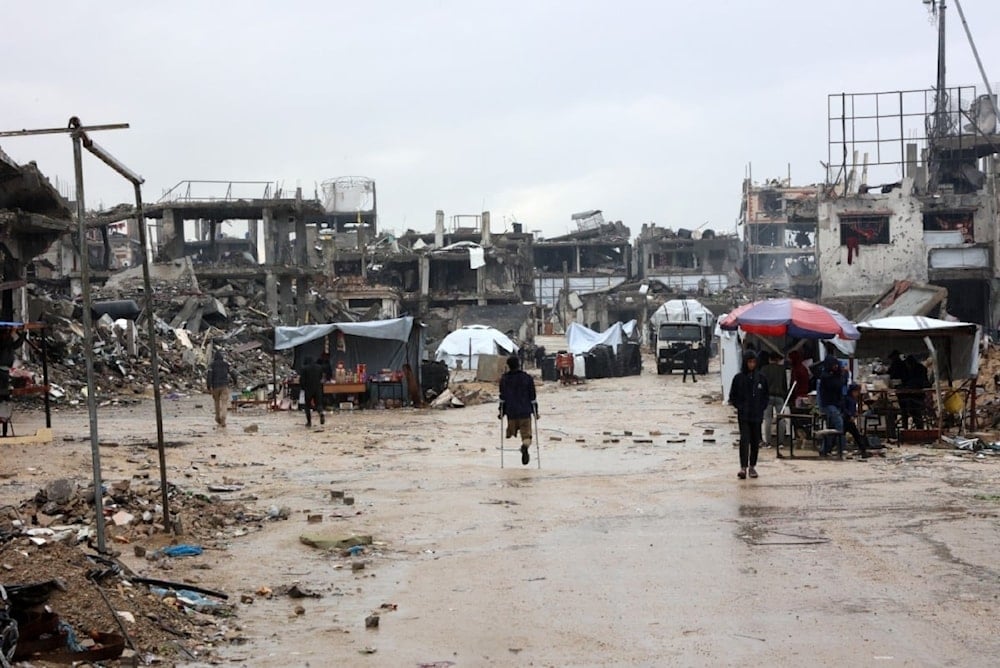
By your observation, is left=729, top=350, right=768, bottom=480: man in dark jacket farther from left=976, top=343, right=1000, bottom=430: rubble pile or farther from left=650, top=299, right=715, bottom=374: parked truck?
left=650, top=299, right=715, bottom=374: parked truck

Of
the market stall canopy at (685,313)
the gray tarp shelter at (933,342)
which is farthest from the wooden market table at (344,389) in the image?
the market stall canopy at (685,313)

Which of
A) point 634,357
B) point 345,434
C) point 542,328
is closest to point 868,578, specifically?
point 345,434

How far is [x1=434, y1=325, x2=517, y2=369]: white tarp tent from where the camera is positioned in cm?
4797

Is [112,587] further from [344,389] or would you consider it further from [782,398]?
[344,389]

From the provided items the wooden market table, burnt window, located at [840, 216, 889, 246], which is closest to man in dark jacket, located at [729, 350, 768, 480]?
the wooden market table

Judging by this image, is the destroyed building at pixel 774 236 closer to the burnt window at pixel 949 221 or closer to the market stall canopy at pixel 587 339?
the burnt window at pixel 949 221

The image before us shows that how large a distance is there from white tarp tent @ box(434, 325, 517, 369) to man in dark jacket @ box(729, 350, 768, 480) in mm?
33832

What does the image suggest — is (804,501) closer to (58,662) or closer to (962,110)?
(58,662)

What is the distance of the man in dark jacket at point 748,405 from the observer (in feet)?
44.6

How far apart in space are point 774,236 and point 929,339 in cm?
6818

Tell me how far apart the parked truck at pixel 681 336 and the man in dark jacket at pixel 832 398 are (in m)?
26.6

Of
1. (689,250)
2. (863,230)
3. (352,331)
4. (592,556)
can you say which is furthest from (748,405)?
(689,250)

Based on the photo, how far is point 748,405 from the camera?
44.7 ft

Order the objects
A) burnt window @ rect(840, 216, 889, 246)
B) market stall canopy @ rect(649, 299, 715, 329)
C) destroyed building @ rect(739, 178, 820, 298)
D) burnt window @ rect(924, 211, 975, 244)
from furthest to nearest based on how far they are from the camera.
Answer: destroyed building @ rect(739, 178, 820, 298) < burnt window @ rect(840, 216, 889, 246) < burnt window @ rect(924, 211, 975, 244) < market stall canopy @ rect(649, 299, 715, 329)
